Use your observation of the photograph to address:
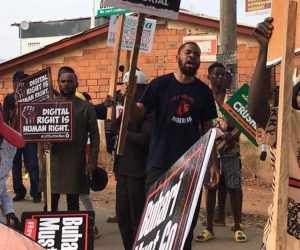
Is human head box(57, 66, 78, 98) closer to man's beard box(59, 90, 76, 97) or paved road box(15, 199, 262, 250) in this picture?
man's beard box(59, 90, 76, 97)

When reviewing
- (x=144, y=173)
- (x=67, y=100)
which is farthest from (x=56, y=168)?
(x=144, y=173)

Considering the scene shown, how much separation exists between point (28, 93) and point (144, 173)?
186cm

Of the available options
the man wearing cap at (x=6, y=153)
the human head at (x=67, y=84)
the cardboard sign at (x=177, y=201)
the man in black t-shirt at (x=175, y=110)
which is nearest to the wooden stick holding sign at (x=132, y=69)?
the man in black t-shirt at (x=175, y=110)

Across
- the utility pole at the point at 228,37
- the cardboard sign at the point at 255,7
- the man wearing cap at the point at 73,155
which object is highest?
the cardboard sign at the point at 255,7

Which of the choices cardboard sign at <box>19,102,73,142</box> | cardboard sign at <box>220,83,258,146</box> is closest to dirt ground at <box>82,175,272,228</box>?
cardboard sign at <box>220,83,258,146</box>

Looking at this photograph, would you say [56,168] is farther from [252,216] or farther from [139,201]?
[252,216]

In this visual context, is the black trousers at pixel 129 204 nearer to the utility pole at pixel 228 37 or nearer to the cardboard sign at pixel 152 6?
the cardboard sign at pixel 152 6

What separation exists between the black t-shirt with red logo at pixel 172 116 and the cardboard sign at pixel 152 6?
1.80ft

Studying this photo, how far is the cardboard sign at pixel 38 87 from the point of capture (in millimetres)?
6262

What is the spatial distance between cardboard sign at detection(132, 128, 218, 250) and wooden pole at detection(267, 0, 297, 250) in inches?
13.7

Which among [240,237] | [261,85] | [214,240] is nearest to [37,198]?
[214,240]

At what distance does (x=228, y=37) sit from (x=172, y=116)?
3.52 m

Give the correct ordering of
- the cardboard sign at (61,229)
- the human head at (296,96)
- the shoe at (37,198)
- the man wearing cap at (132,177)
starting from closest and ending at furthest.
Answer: the human head at (296,96) → the cardboard sign at (61,229) → the man wearing cap at (132,177) → the shoe at (37,198)

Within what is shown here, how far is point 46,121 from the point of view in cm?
584
